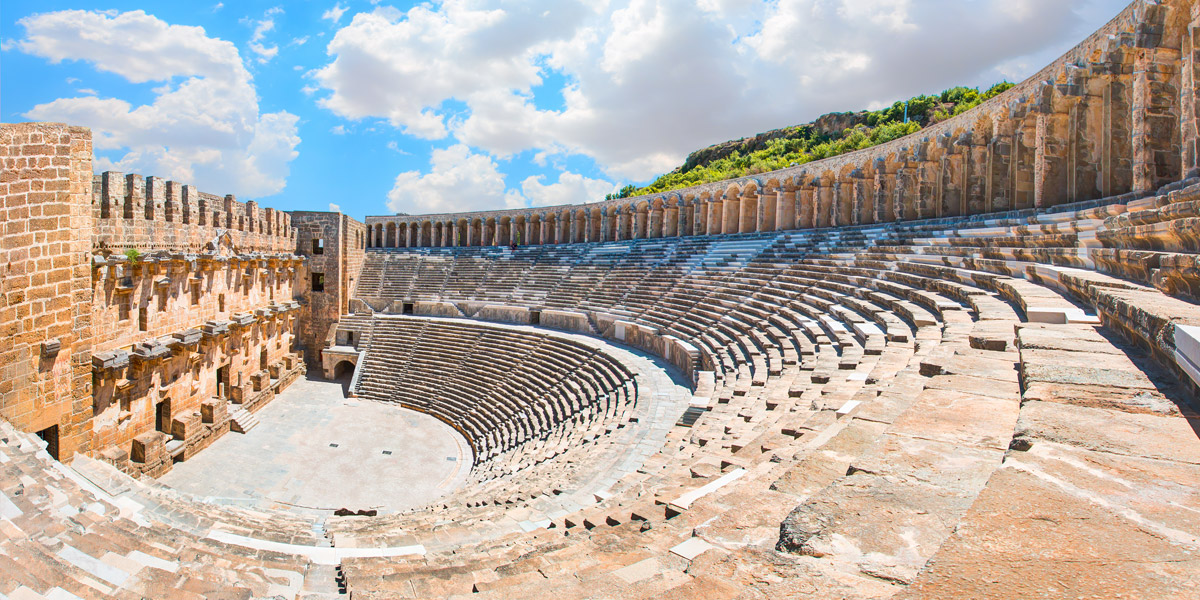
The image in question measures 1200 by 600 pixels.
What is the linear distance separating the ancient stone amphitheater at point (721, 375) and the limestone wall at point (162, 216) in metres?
0.10

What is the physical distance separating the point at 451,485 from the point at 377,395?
349 inches

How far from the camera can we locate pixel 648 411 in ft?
36.7

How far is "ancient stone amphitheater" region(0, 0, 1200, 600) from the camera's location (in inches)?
97.3

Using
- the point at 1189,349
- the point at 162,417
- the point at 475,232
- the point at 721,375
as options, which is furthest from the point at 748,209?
the point at 1189,349

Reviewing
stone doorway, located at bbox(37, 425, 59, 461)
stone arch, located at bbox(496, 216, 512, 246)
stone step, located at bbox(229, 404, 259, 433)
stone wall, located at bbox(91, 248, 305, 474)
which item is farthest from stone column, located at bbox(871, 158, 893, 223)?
stone arch, located at bbox(496, 216, 512, 246)

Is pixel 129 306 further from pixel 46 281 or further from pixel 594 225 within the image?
pixel 594 225

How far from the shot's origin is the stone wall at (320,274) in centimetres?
2542

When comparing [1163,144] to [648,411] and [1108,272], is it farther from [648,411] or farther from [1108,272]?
[648,411]

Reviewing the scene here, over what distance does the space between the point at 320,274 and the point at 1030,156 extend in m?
26.1

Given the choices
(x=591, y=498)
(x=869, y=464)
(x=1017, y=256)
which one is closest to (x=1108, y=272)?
(x=1017, y=256)

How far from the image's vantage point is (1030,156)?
14672mm

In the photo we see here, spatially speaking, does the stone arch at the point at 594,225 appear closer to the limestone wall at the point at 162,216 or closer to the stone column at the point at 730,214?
the stone column at the point at 730,214

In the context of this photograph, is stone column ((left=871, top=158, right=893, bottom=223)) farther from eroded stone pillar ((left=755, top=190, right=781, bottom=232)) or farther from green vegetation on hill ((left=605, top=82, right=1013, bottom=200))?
green vegetation on hill ((left=605, top=82, right=1013, bottom=200))

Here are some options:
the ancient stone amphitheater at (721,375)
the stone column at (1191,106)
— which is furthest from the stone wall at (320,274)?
the stone column at (1191,106)
